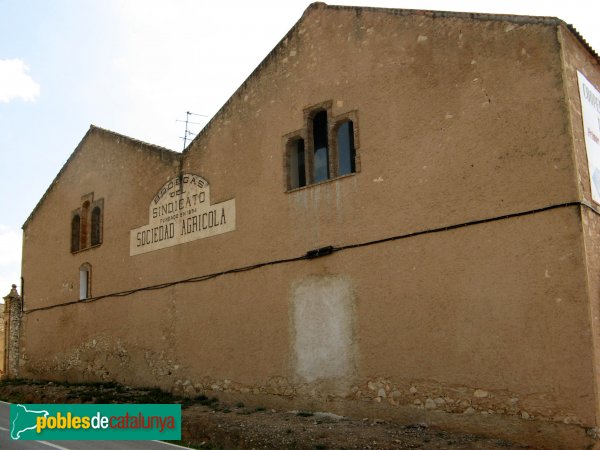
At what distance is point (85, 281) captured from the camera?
63.6 ft

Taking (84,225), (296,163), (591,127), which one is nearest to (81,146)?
(84,225)

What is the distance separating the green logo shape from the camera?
12.1m

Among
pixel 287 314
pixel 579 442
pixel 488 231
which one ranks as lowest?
pixel 579 442

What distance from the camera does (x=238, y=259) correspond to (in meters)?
14.3

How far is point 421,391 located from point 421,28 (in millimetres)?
6412

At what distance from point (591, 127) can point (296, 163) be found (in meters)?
5.83

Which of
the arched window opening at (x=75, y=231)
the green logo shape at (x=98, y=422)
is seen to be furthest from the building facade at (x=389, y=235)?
the arched window opening at (x=75, y=231)

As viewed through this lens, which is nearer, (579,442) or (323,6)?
(579,442)

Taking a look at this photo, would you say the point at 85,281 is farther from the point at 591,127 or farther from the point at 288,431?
the point at 591,127

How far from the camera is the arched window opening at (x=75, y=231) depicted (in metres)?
20.0

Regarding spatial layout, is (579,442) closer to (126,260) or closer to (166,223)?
(166,223)

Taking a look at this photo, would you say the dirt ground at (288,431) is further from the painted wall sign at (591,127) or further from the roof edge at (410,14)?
the roof edge at (410,14)

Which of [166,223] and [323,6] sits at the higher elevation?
[323,6]

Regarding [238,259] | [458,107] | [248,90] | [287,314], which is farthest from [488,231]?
[248,90]
